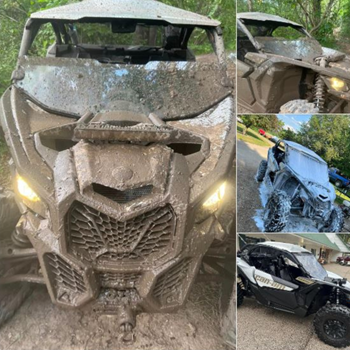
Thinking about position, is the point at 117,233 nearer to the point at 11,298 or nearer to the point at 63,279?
the point at 63,279

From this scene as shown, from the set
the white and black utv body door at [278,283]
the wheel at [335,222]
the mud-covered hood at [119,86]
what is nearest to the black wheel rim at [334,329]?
the white and black utv body door at [278,283]

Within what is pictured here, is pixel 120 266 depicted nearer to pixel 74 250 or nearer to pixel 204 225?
pixel 74 250

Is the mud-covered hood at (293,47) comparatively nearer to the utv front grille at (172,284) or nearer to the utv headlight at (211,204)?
the utv headlight at (211,204)

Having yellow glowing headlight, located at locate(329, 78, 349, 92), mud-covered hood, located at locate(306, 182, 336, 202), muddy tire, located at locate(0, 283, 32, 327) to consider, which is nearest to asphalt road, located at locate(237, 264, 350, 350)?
mud-covered hood, located at locate(306, 182, 336, 202)

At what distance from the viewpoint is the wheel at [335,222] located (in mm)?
1809

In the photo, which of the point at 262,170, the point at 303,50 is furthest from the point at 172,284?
the point at 303,50

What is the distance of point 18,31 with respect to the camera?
390 cm

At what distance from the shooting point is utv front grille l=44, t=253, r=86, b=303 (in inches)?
70.7

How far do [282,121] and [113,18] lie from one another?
1619mm

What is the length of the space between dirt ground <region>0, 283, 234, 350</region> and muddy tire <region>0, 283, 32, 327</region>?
1.4 inches

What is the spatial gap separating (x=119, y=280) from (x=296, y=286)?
1071 millimetres

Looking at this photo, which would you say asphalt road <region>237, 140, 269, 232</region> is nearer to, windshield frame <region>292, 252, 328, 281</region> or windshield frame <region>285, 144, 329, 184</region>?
windshield frame <region>285, 144, 329, 184</region>

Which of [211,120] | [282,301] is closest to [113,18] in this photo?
[211,120]

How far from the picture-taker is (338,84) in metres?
2.66
